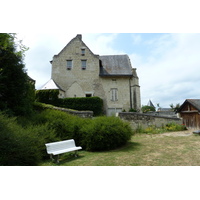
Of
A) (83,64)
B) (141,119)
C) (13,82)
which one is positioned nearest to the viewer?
(13,82)

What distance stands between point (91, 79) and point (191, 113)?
13.1 meters

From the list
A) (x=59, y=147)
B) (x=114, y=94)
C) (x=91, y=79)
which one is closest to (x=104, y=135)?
(x=59, y=147)

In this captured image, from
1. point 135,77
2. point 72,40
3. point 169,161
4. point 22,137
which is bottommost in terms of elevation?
point 169,161

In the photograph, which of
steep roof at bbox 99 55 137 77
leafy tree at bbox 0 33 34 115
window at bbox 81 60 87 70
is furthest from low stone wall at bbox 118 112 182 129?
window at bbox 81 60 87 70

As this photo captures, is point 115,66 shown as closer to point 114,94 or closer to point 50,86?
point 114,94

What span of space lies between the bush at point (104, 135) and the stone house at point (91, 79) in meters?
13.5

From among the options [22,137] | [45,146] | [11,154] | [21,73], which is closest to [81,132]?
[45,146]

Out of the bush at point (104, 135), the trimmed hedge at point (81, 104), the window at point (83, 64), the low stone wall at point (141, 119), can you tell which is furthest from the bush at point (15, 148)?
the window at point (83, 64)

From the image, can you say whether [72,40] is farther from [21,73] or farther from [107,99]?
[21,73]

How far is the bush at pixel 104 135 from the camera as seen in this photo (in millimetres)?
6707

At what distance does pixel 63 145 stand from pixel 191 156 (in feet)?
15.6

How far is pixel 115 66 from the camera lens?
22.5 metres

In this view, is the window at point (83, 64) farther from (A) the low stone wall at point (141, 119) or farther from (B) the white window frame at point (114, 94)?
(A) the low stone wall at point (141, 119)

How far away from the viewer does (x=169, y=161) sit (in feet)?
15.0
